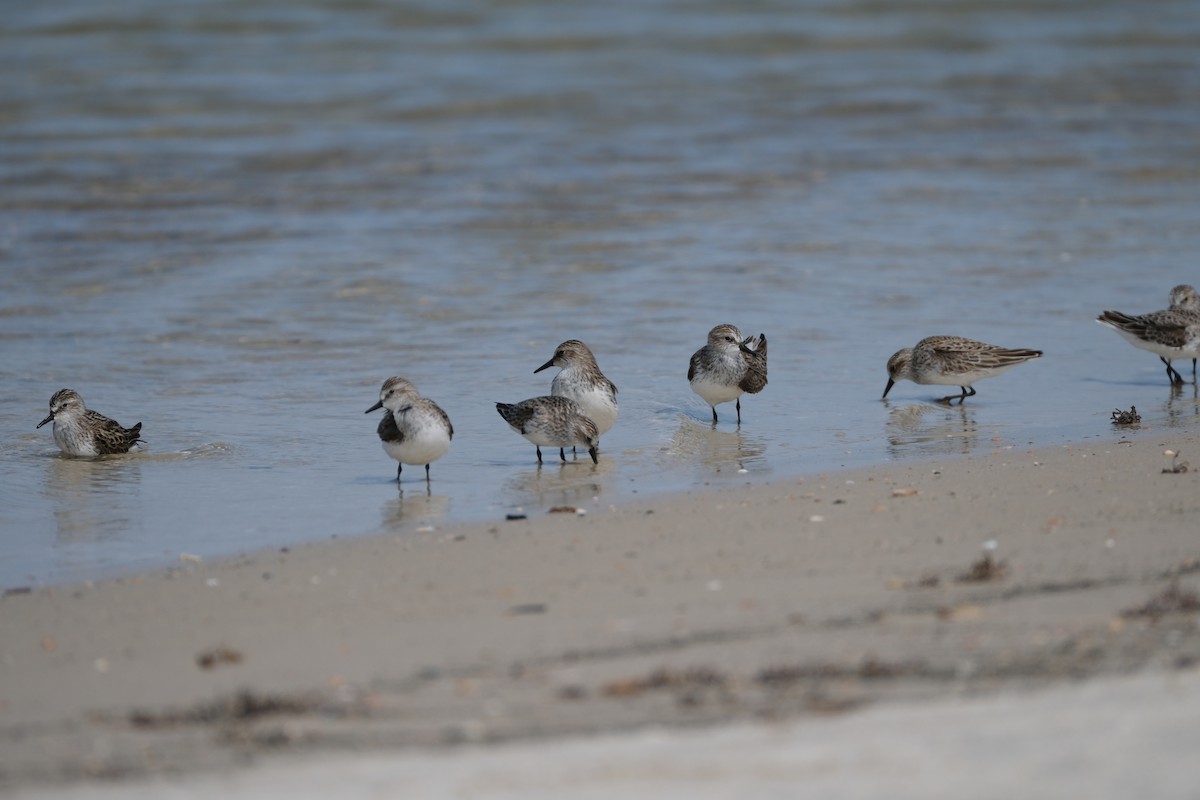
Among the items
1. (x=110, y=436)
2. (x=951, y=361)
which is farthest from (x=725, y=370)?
(x=110, y=436)

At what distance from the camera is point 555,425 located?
30.8 ft

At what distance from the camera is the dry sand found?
4.93 meters

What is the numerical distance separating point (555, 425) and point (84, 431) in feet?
10.2

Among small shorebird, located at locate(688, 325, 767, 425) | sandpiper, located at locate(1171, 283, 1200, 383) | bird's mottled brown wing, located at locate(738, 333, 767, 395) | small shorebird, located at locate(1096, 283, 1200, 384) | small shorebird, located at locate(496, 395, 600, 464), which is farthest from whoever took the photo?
sandpiper, located at locate(1171, 283, 1200, 383)

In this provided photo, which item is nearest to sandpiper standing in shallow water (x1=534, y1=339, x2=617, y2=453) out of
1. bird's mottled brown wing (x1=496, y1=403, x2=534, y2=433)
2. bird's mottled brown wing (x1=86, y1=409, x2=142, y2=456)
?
bird's mottled brown wing (x1=496, y1=403, x2=534, y2=433)

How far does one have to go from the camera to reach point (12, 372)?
12.3 meters

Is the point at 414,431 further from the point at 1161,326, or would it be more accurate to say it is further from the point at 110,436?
the point at 1161,326

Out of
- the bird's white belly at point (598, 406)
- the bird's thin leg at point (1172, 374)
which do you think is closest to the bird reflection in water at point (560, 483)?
the bird's white belly at point (598, 406)

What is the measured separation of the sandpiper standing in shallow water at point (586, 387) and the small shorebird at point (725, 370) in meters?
0.76

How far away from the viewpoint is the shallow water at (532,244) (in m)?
9.68

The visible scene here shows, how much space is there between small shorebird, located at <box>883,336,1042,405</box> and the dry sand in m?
2.90

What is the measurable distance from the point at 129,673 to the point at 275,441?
14.8ft

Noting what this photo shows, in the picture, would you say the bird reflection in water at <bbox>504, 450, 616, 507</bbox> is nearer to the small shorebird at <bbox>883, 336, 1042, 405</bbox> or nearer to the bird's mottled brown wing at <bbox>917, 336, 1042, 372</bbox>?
the small shorebird at <bbox>883, 336, 1042, 405</bbox>

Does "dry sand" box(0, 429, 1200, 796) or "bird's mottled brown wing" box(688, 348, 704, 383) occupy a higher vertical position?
"bird's mottled brown wing" box(688, 348, 704, 383)
